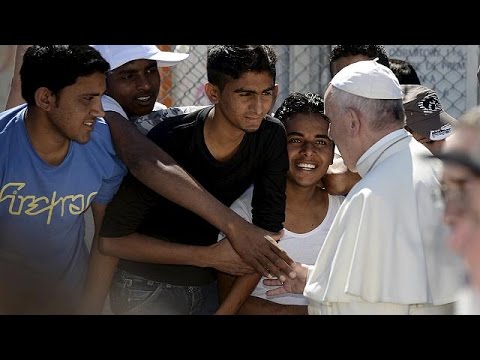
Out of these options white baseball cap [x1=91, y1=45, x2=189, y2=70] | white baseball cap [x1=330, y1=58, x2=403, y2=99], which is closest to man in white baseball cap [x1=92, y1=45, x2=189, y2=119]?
white baseball cap [x1=91, y1=45, x2=189, y2=70]

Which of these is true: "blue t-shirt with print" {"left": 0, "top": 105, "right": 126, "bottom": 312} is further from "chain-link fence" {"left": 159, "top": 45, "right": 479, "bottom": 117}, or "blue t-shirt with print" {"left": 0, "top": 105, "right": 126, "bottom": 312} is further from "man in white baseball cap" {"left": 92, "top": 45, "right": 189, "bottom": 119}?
"chain-link fence" {"left": 159, "top": 45, "right": 479, "bottom": 117}

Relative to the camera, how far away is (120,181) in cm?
369

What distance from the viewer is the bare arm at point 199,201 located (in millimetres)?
3383

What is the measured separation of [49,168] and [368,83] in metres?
1.37

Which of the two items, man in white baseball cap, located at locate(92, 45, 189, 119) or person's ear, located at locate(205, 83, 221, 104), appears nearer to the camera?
person's ear, located at locate(205, 83, 221, 104)

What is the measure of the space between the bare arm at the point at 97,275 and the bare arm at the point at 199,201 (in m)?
0.37

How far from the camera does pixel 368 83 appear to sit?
320cm

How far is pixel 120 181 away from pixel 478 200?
2.11 meters

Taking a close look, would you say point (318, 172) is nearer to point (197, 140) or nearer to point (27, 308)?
point (197, 140)

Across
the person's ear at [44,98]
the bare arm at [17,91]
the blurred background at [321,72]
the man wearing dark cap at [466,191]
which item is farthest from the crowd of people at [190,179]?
the blurred background at [321,72]

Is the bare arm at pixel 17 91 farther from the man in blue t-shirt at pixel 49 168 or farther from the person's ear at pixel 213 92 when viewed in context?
the person's ear at pixel 213 92

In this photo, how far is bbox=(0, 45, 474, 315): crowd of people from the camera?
10.5ft
